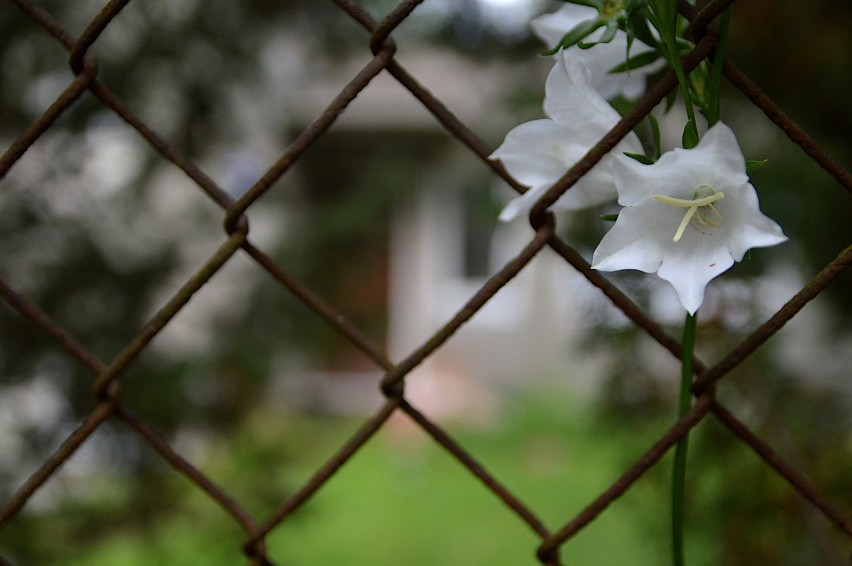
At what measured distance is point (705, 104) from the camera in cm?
44

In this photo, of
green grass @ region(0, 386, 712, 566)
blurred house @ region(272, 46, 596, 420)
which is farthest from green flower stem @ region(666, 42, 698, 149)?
blurred house @ region(272, 46, 596, 420)

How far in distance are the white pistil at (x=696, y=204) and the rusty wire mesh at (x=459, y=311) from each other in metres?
0.05

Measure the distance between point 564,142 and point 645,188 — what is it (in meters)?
0.07

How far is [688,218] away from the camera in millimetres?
390

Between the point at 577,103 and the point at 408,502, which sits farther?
the point at 408,502

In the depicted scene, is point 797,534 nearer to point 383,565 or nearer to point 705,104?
point 705,104

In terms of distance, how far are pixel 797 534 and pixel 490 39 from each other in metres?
1.05

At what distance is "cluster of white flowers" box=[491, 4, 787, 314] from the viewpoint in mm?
381

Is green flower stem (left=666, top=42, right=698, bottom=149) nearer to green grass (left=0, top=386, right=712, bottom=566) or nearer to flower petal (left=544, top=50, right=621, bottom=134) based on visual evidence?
flower petal (left=544, top=50, right=621, bottom=134)

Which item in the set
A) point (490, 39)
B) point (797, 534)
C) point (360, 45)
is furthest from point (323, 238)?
point (797, 534)

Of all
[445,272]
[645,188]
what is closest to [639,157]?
[645,188]

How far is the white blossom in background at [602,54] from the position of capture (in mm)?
479

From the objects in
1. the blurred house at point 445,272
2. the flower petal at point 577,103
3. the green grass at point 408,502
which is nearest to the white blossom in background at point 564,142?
the flower petal at point 577,103

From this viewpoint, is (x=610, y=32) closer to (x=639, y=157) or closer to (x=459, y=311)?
(x=639, y=157)
